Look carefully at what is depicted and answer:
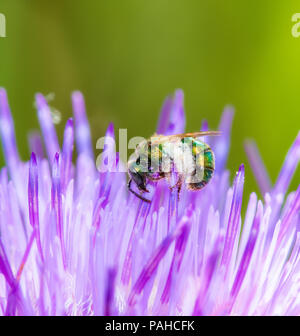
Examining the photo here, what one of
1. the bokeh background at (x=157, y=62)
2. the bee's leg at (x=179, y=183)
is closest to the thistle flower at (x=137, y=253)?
the bee's leg at (x=179, y=183)

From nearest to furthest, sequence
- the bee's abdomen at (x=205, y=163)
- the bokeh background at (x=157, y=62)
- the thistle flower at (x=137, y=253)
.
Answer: the thistle flower at (x=137, y=253), the bee's abdomen at (x=205, y=163), the bokeh background at (x=157, y=62)

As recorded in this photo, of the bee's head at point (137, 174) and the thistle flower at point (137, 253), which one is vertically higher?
the bee's head at point (137, 174)

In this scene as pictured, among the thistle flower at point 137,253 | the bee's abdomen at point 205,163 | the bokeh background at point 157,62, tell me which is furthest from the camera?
the bokeh background at point 157,62

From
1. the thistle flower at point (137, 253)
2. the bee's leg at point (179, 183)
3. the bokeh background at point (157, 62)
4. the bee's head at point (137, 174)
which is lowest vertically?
the thistle flower at point (137, 253)

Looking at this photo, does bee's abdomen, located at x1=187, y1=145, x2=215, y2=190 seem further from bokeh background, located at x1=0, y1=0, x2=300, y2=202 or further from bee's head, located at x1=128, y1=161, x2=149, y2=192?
bokeh background, located at x1=0, y1=0, x2=300, y2=202

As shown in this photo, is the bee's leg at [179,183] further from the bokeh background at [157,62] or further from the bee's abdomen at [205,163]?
the bokeh background at [157,62]

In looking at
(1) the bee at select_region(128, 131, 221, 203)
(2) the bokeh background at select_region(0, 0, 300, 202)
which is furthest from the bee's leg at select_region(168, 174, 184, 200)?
(2) the bokeh background at select_region(0, 0, 300, 202)

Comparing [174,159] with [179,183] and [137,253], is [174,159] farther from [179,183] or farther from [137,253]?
[137,253]
